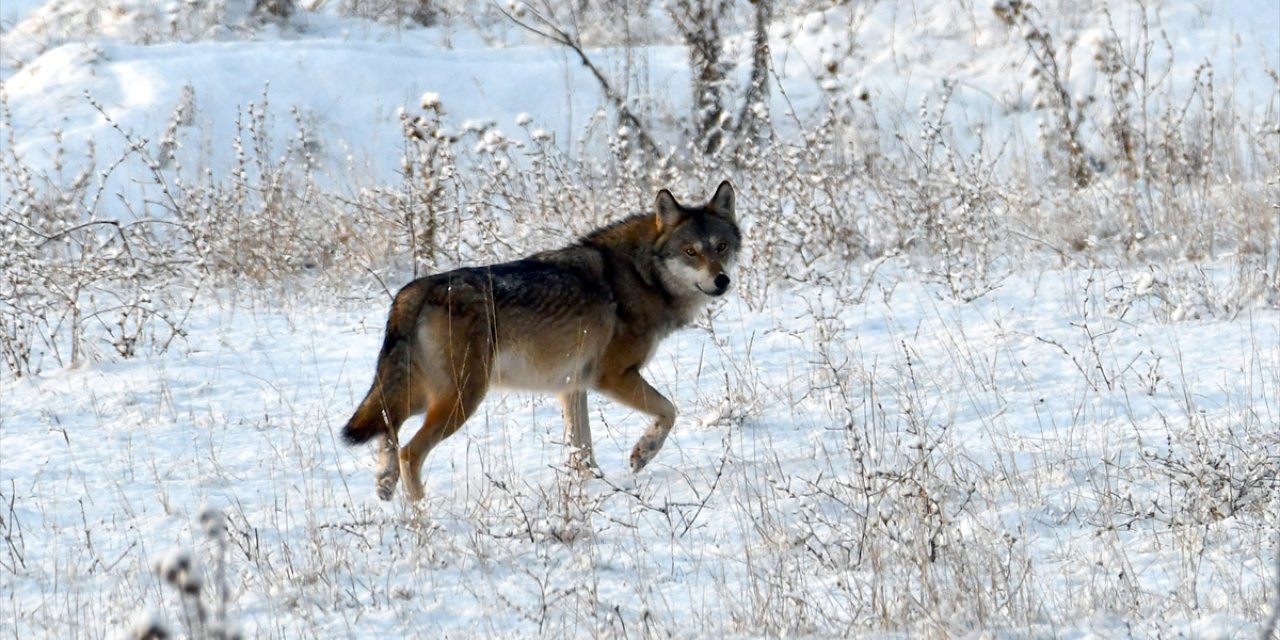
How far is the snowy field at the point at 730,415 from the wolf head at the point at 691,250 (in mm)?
368

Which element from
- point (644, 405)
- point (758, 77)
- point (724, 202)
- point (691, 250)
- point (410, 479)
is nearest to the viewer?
point (410, 479)

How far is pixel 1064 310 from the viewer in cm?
786

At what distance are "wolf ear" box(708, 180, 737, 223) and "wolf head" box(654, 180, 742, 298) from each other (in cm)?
13

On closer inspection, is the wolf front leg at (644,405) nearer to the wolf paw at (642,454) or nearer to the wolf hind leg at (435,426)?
the wolf paw at (642,454)

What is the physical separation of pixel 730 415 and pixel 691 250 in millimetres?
835

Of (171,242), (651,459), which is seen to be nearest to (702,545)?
(651,459)

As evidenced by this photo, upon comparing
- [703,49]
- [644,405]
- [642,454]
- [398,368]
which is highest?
[703,49]

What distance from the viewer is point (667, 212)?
6605 millimetres

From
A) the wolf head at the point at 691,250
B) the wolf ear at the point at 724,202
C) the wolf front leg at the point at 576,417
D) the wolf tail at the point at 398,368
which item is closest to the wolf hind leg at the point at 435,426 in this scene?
the wolf tail at the point at 398,368

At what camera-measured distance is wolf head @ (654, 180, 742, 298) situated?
6.45 metres

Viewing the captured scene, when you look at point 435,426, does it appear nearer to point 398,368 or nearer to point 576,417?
point 398,368

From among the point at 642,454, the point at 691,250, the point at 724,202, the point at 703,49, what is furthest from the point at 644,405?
the point at 703,49

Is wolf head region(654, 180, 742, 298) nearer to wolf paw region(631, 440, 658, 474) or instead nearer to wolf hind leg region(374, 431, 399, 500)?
wolf paw region(631, 440, 658, 474)

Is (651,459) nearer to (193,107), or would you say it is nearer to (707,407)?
(707,407)
